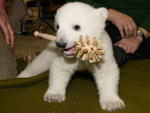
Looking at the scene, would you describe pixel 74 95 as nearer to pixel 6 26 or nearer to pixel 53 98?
pixel 53 98

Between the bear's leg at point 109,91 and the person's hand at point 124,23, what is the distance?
0.71 metres

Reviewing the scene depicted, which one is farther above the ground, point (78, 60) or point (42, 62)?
point (78, 60)

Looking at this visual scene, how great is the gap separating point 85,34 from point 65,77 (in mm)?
357

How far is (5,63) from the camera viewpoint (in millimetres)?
1430

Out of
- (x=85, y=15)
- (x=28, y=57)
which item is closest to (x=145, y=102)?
(x=85, y=15)

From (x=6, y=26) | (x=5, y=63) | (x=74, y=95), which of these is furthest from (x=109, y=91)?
(x=6, y=26)

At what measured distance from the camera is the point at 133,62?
1868 millimetres

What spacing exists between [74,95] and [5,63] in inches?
24.5

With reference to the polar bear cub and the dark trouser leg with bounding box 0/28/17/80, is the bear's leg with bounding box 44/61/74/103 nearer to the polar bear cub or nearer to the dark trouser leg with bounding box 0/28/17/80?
the polar bear cub

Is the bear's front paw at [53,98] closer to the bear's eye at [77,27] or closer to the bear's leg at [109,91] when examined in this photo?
the bear's leg at [109,91]

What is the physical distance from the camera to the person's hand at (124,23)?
1.72 meters

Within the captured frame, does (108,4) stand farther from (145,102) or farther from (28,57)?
(145,102)

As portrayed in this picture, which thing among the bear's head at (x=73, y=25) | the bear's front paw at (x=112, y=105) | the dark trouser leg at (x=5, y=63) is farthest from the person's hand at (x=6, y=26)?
the bear's front paw at (x=112, y=105)

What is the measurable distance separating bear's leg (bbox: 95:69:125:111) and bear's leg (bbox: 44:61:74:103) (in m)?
0.21
